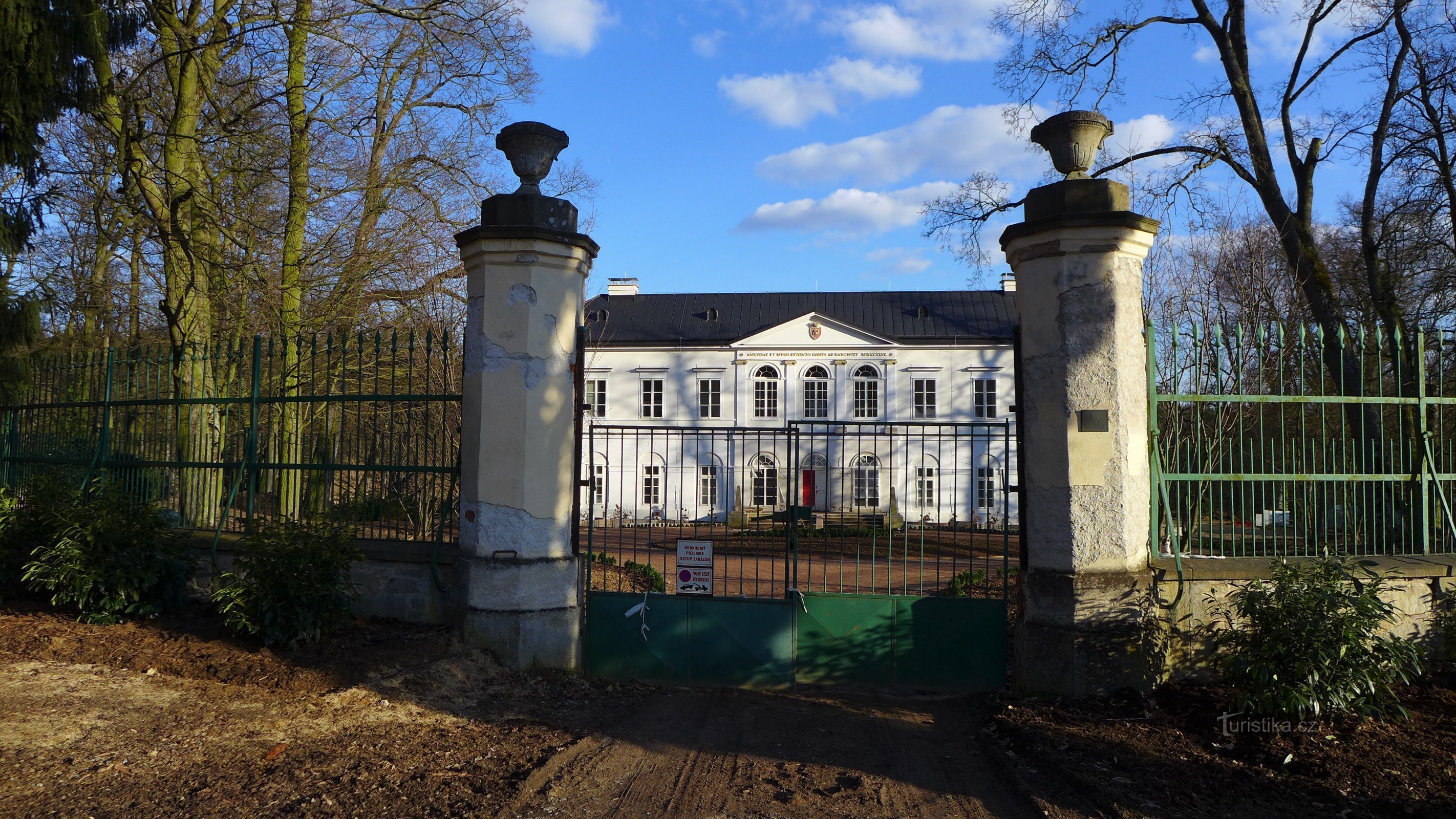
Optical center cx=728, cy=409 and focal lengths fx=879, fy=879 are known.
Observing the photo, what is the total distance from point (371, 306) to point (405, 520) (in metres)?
→ 7.94

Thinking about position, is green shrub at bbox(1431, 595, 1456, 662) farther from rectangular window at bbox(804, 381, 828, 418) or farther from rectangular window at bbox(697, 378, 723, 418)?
rectangular window at bbox(697, 378, 723, 418)

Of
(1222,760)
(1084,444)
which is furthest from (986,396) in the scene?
(1222,760)

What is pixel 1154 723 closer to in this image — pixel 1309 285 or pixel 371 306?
pixel 1309 285

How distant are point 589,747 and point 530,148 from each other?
4.29m

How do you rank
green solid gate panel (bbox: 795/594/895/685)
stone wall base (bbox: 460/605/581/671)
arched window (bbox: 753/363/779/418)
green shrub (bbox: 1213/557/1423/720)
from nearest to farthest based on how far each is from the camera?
green shrub (bbox: 1213/557/1423/720), stone wall base (bbox: 460/605/581/671), green solid gate panel (bbox: 795/594/895/685), arched window (bbox: 753/363/779/418)

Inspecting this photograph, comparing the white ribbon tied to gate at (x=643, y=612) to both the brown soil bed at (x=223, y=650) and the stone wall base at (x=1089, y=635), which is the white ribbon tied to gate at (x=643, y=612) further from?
the stone wall base at (x=1089, y=635)

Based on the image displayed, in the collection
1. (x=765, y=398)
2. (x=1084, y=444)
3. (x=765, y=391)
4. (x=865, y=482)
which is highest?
(x=765, y=391)

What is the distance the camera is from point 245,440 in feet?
25.3

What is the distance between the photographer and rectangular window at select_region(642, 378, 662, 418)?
34594 mm

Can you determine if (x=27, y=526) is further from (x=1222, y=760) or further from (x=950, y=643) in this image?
(x=1222, y=760)

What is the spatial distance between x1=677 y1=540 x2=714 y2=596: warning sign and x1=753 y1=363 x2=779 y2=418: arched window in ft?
89.7

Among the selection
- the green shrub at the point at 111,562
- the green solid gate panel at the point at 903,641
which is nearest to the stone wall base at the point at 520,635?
the green solid gate panel at the point at 903,641

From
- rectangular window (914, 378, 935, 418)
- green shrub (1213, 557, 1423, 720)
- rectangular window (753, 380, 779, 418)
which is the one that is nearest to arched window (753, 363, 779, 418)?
rectangular window (753, 380, 779, 418)

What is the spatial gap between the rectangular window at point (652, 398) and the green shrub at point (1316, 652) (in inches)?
1183
